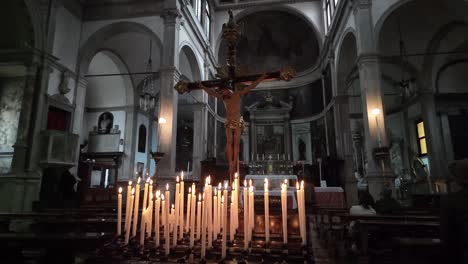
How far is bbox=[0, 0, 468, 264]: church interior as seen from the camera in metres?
2.52

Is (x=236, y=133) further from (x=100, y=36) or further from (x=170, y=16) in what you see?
(x=100, y=36)

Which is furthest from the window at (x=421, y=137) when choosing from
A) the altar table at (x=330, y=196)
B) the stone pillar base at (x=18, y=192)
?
the stone pillar base at (x=18, y=192)

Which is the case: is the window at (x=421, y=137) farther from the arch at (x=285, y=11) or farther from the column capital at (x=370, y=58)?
the column capital at (x=370, y=58)

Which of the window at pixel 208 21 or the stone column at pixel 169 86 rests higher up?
the window at pixel 208 21

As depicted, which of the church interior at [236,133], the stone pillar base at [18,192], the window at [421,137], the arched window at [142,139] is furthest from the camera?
the arched window at [142,139]

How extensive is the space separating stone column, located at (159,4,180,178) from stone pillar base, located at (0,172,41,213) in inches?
146

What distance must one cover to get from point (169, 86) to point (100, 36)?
408 centimetres

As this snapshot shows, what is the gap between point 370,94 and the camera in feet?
27.8

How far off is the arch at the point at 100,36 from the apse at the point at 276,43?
26.7 ft

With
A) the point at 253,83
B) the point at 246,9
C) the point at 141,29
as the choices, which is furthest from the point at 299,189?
the point at 246,9

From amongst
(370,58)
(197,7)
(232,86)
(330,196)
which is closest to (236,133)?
(232,86)

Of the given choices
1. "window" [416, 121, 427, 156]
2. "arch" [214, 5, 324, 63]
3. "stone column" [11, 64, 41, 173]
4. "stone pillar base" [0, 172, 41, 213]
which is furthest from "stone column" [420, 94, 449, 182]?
"stone column" [11, 64, 41, 173]

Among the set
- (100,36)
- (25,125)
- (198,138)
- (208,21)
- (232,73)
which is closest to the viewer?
(232,73)

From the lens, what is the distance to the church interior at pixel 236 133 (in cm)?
252
